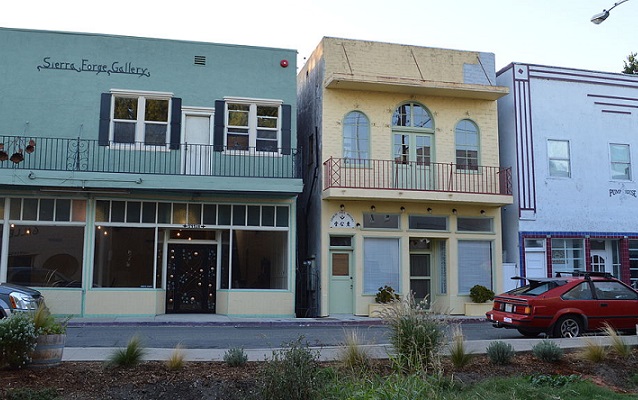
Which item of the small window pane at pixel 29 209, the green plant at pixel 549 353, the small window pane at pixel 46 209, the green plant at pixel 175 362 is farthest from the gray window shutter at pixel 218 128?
the green plant at pixel 549 353

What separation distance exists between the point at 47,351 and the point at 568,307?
10.3 m

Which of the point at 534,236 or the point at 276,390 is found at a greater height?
the point at 534,236

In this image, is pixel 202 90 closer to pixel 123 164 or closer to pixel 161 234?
pixel 123 164

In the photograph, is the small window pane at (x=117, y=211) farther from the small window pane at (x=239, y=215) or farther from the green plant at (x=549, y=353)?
the green plant at (x=549, y=353)

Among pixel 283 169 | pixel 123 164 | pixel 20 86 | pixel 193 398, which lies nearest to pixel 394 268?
pixel 283 169

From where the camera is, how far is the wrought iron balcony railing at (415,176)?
67.7ft

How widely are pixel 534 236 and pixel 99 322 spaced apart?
14011 mm

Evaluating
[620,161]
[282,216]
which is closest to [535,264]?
[620,161]

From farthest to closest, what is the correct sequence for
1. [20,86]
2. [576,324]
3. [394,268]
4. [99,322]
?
[394,268] → [20,86] → [99,322] → [576,324]

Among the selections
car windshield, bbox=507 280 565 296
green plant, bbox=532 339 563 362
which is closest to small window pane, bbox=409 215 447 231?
car windshield, bbox=507 280 565 296

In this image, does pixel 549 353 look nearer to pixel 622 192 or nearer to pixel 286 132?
pixel 286 132

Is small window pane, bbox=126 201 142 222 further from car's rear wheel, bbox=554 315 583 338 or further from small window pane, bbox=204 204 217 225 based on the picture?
car's rear wheel, bbox=554 315 583 338

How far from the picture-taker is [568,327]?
1404 cm

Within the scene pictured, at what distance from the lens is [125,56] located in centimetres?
1962
